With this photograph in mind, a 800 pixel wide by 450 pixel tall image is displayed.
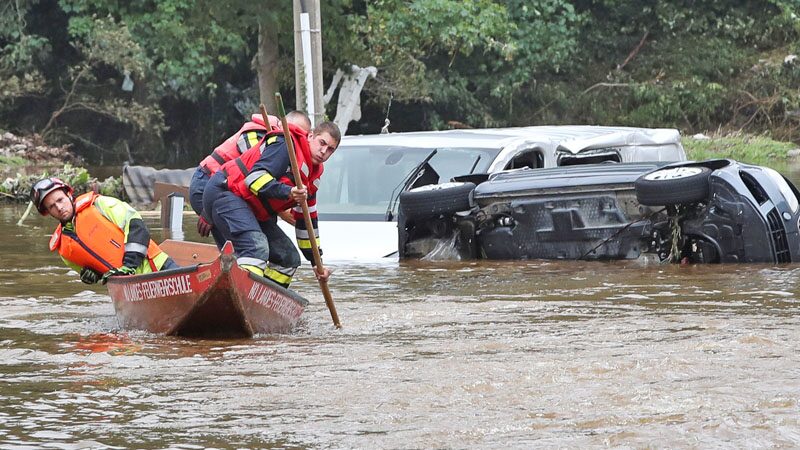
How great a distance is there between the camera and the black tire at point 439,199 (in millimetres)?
12125

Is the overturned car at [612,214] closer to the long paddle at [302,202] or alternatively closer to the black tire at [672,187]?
the black tire at [672,187]

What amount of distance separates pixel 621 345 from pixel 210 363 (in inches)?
89.1

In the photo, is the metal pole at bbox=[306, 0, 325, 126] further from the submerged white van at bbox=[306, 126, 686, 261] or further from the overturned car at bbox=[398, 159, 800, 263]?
the overturned car at bbox=[398, 159, 800, 263]

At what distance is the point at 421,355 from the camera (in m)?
8.01

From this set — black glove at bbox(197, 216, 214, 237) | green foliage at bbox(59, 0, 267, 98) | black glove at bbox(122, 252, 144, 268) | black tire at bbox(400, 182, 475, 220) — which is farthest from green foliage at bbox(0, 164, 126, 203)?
black glove at bbox(122, 252, 144, 268)

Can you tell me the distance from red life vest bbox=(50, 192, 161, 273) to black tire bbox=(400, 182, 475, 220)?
11.6 feet

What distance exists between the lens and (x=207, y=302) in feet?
27.7

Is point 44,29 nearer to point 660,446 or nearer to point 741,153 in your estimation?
point 741,153

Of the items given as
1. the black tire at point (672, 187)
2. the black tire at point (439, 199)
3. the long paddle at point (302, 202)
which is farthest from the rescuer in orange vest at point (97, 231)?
the black tire at point (672, 187)

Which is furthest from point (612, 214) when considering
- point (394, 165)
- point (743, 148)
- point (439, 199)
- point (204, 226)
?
point (743, 148)

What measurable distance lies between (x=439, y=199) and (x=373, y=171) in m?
1.37

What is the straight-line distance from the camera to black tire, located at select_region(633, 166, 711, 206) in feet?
37.4

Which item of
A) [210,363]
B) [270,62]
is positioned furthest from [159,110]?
[210,363]

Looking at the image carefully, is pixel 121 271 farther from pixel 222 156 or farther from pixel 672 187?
→ pixel 672 187
